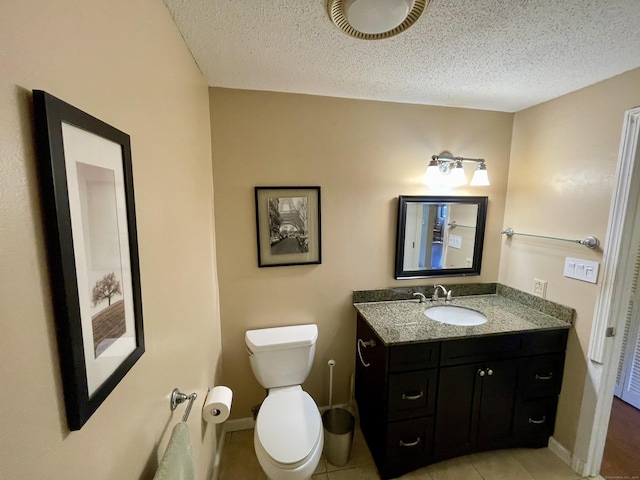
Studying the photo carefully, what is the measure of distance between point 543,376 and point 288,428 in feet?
5.08

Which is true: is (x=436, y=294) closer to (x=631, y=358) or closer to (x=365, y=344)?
(x=365, y=344)

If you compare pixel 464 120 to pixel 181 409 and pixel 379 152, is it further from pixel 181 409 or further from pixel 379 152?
pixel 181 409

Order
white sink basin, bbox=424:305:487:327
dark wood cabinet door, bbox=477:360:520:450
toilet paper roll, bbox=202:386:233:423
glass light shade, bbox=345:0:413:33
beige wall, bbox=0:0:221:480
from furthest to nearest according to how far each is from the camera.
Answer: white sink basin, bbox=424:305:487:327 < dark wood cabinet door, bbox=477:360:520:450 < toilet paper roll, bbox=202:386:233:423 < glass light shade, bbox=345:0:413:33 < beige wall, bbox=0:0:221:480

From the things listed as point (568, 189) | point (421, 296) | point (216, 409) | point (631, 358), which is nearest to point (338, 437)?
point (216, 409)

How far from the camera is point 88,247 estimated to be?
0.52 m

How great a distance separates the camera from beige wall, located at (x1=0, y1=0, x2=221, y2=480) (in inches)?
14.6

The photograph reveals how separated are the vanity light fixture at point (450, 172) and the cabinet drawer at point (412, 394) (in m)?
1.21

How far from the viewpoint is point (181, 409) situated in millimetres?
1073

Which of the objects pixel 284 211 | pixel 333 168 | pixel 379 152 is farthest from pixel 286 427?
pixel 379 152

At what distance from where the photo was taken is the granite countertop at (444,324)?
1515 mm

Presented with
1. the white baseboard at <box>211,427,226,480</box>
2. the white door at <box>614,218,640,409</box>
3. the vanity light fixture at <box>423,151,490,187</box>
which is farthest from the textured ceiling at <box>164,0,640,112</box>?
the white baseboard at <box>211,427,226,480</box>

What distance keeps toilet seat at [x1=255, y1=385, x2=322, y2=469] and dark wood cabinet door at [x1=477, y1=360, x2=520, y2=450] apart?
981 millimetres

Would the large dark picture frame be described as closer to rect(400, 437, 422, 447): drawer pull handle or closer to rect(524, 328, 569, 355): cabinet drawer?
rect(400, 437, 422, 447): drawer pull handle

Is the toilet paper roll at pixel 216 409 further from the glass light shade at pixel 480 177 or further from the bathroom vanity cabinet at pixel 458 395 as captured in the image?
the glass light shade at pixel 480 177
